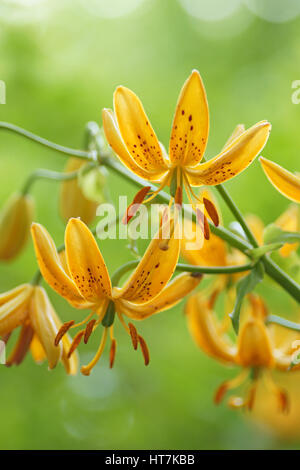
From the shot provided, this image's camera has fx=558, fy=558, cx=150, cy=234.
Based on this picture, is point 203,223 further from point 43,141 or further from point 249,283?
point 43,141

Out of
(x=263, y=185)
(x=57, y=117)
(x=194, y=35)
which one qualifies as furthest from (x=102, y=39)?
(x=263, y=185)

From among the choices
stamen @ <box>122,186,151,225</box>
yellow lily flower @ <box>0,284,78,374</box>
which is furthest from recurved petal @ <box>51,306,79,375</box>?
stamen @ <box>122,186,151,225</box>

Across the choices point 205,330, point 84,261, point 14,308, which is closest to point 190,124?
point 84,261

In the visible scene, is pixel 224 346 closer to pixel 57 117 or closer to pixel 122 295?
pixel 122 295

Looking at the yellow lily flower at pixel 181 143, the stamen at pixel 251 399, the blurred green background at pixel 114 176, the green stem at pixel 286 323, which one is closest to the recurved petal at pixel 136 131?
the yellow lily flower at pixel 181 143

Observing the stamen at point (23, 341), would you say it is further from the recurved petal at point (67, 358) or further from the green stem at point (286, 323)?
the green stem at point (286, 323)

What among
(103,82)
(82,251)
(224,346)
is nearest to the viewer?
(82,251)
